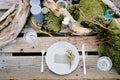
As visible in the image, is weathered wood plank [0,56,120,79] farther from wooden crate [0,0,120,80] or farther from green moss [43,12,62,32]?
green moss [43,12,62,32]

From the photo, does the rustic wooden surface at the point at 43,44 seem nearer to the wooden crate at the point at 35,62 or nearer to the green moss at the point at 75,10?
the wooden crate at the point at 35,62

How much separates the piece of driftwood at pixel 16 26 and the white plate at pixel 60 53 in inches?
11.2

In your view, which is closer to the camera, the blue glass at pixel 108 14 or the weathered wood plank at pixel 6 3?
the blue glass at pixel 108 14

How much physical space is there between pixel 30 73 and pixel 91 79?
46cm

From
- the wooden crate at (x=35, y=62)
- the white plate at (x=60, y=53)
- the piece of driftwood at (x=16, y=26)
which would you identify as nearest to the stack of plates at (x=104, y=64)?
the wooden crate at (x=35, y=62)

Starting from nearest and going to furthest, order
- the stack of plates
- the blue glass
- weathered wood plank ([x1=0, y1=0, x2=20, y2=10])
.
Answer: the stack of plates
the blue glass
weathered wood plank ([x1=0, y1=0, x2=20, y2=10])

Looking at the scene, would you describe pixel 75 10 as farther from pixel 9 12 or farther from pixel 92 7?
pixel 9 12

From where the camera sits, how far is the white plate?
126 inches

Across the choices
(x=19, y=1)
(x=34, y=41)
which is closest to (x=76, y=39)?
(x=34, y=41)

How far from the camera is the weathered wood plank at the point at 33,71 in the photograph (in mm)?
3225

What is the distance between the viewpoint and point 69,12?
3.36m

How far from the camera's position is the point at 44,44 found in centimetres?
329

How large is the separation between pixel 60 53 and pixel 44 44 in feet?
0.48

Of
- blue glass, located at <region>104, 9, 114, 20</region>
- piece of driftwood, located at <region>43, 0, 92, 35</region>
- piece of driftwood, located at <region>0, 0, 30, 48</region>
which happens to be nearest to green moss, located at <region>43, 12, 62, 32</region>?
piece of driftwood, located at <region>43, 0, 92, 35</region>
